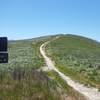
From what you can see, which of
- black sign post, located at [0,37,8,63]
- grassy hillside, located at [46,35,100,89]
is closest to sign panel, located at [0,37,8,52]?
black sign post, located at [0,37,8,63]

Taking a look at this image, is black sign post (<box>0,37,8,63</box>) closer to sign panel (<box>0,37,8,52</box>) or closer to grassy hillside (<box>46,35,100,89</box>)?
sign panel (<box>0,37,8,52</box>)

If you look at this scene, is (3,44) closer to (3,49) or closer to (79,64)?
(3,49)

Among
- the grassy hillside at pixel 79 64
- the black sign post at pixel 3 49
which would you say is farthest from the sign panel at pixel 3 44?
the grassy hillside at pixel 79 64

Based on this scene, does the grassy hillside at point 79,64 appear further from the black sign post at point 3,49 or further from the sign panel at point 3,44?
the sign panel at point 3,44

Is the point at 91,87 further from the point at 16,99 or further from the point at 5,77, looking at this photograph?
the point at 16,99

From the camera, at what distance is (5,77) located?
15.8m

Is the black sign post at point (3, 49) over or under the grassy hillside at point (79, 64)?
over

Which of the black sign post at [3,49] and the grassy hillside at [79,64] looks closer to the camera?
the black sign post at [3,49]

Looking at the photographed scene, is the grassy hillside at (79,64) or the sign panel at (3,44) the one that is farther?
the grassy hillside at (79,64)

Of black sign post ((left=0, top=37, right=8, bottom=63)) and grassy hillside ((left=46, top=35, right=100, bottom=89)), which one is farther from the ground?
black sign post ((left=0, top=37, right=8, bottom=63))

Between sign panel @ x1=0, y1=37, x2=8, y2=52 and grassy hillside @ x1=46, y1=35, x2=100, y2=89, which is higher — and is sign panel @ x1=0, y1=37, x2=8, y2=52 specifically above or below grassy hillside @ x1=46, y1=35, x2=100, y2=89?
above

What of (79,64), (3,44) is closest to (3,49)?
(3,44)

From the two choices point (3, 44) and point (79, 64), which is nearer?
point (3, 44)

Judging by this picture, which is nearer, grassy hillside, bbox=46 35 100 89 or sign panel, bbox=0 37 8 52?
sign panel, bbox=0 37 8 52
